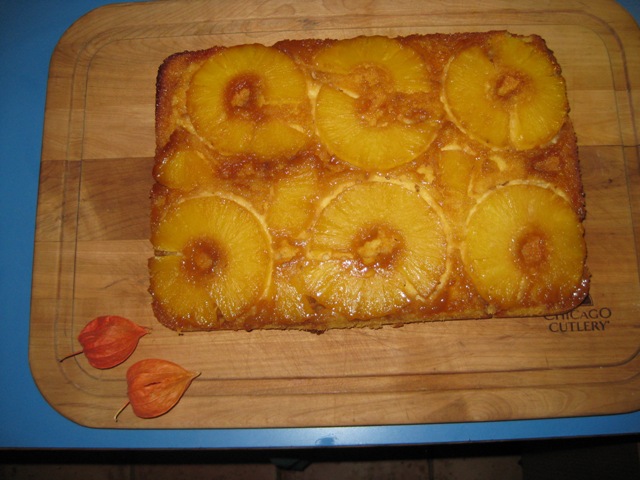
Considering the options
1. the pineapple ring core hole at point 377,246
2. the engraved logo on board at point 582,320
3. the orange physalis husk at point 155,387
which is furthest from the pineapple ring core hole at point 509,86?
the orange physalis husk at point 155,387

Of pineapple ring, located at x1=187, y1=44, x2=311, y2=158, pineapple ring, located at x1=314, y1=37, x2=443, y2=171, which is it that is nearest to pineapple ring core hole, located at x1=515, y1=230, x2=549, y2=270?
pineapple ring, located at x1=314, y1=37, x2=443, y2=171

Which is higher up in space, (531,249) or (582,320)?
(531,249)

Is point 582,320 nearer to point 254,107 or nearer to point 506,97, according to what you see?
point 506,97

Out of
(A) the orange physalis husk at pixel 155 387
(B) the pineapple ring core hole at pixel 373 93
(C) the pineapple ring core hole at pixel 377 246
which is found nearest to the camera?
(C) the pineapple ring core hole at pixel 377 246

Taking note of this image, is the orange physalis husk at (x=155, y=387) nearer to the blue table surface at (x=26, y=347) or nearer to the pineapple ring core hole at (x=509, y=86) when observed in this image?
the blue table surface at (x=26, y=347)

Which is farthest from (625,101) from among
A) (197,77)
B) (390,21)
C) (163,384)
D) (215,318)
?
(163,384)

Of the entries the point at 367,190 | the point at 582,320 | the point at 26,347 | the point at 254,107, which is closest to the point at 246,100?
the point at 254,107
